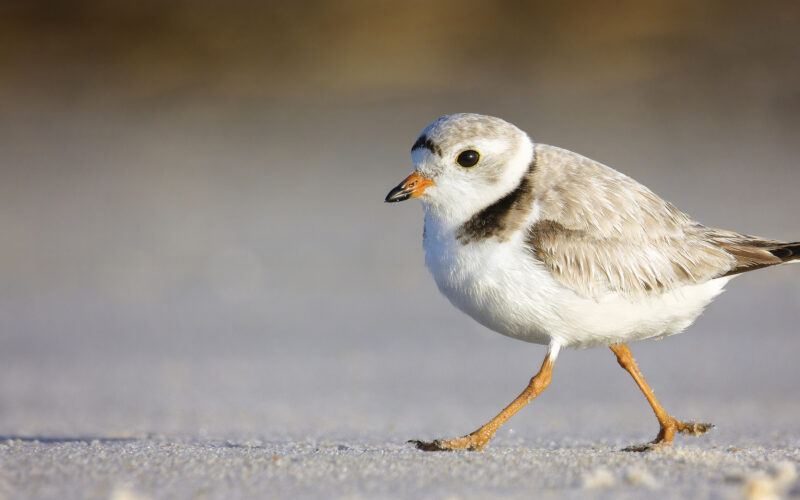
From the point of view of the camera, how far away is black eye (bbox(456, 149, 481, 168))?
466cm

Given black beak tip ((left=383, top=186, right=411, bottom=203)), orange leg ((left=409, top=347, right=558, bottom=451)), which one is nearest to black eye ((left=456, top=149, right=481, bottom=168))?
black beak tip ((left=383, top=186, right=411, bottom=203))

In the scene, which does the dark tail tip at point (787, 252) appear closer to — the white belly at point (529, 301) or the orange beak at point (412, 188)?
the white belly at point (529, 301)

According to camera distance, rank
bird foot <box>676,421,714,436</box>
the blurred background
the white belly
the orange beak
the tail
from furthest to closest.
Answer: the blurred background → bird foot <box>676,421,714,436</box> → the tail → the orange beak → the white belly

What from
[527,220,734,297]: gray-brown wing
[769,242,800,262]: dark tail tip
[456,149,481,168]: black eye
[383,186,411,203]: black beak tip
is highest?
[456,149,481,168]: black eye

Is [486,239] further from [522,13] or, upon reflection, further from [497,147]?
[522,13]

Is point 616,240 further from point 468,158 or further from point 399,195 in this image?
point 399,195

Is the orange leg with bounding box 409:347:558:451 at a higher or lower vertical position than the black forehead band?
lower

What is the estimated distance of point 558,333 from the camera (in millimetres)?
4477

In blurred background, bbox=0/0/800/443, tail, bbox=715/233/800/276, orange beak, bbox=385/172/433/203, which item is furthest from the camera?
blurred background, bbox=0/0/800/443

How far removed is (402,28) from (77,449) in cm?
1405

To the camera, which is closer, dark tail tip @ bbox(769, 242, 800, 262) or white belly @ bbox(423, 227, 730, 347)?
white belly @ bbox(423, 227, 730, 347)

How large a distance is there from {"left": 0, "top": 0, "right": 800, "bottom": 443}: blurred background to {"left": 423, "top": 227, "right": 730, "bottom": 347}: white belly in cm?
132

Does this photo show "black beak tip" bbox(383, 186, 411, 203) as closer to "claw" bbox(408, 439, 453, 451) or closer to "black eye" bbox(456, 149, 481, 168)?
"black eye" bbox(456, 149, 481, 168)

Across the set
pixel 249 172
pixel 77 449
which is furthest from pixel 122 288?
pixel 77 449
